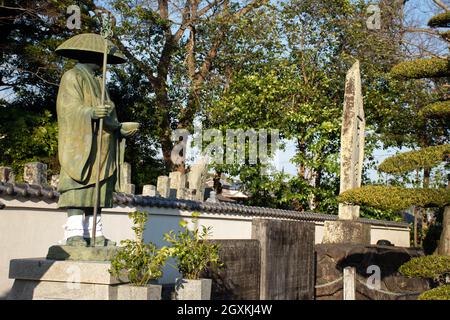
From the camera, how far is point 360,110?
16938 mm

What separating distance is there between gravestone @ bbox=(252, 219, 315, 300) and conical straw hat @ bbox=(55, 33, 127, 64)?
455cm

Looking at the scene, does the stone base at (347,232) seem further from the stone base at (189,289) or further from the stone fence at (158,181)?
the stone base at (189,289)

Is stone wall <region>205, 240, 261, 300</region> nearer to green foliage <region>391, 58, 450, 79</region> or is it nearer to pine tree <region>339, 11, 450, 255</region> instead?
pine tree <region>339, 11, 450, 255</region>

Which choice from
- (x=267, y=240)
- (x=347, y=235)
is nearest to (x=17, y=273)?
(x=267, y=240)

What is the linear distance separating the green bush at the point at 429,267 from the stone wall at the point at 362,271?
3721 millimetres

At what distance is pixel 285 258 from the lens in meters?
11.9

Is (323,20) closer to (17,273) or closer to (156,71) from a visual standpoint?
(156,71)

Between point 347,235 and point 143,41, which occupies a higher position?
point 143,41

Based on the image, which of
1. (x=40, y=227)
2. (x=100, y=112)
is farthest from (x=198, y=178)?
(x=100, y=112)

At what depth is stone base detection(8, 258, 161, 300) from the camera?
654cm

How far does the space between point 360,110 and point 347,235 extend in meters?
3.31

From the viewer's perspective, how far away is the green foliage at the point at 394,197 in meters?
9.42
